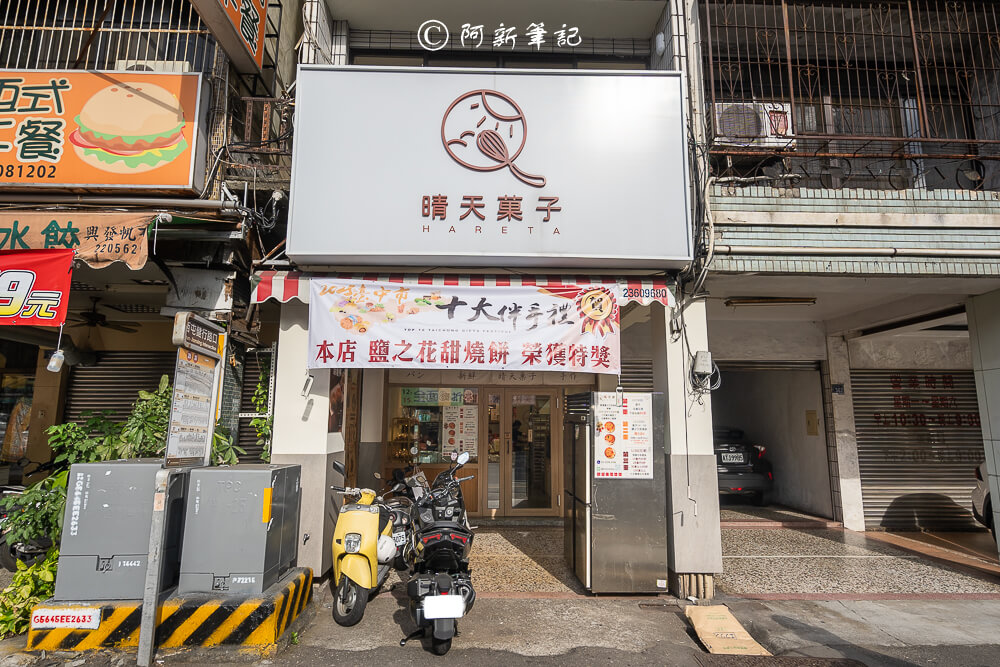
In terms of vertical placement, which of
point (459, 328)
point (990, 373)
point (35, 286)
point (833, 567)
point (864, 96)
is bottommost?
point (833, 567)

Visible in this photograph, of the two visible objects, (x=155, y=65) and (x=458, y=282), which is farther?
(x=155, y=65)

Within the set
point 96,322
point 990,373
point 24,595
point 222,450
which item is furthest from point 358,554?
point 990,373

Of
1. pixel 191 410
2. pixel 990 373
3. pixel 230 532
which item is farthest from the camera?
pixel 990 373

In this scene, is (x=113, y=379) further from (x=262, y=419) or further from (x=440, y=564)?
(x=440, y=564)

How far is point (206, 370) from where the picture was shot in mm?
4914

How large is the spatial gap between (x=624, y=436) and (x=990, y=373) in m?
4.59

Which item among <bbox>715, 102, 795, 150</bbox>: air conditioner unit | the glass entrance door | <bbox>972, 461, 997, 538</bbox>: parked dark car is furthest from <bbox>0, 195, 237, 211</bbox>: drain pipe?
<bbox>972, 461, 997, 538</bbox>: parked dark car

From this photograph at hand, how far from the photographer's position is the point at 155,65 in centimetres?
637

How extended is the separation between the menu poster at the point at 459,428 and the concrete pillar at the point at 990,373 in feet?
22.2

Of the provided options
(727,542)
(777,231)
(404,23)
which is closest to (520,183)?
(777,231)

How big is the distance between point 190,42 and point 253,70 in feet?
2.88

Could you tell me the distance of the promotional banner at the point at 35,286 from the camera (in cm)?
508

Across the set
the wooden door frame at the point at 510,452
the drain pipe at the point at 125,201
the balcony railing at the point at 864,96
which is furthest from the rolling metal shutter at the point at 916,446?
the drain pipe at the point at 125,201

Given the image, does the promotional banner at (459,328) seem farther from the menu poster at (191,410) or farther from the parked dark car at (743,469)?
the parked dark car at (743,469)
